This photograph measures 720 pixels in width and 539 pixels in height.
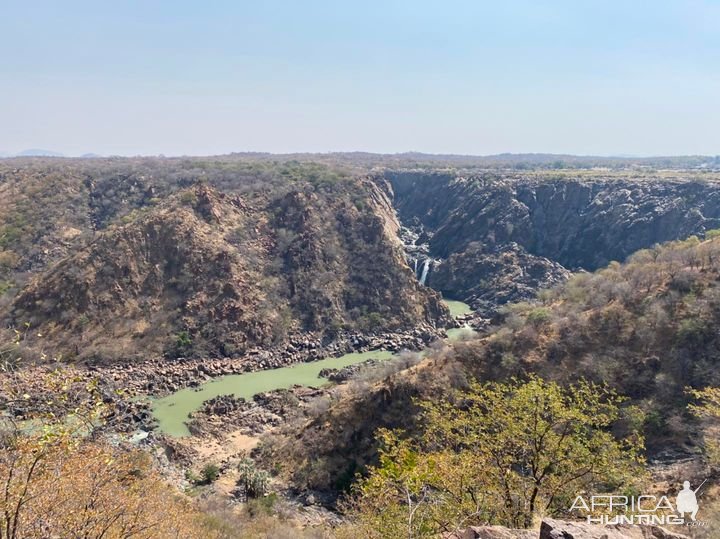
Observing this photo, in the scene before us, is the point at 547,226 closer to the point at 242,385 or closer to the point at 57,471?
the point at 242,385

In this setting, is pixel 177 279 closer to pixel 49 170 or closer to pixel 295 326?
pixel 295 326

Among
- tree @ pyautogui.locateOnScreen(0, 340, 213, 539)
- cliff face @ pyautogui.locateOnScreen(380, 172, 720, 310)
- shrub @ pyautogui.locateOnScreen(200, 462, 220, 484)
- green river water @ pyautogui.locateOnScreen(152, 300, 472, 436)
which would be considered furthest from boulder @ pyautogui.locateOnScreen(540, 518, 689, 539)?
cliff face @ pyautogui.locateOnScreen(380, 172, 720, 310)

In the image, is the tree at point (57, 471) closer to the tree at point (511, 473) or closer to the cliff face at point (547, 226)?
the tree at point (511, 473)

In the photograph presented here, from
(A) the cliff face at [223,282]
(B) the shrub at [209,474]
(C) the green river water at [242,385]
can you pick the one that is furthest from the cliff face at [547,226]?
→ (B) the shrub at [209,474]

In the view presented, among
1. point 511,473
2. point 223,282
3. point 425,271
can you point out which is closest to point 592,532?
point 511,473

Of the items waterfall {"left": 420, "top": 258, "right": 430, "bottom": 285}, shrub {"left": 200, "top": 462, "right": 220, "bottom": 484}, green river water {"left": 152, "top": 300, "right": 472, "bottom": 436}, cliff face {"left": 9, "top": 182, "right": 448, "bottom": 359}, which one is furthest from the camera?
waterfall {"left": 420, "top": 258, "right": 430, "bottom": 285}

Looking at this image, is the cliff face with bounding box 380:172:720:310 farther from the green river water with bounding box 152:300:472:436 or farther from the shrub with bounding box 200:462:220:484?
the shrub with bounding box 200:462:220:484
